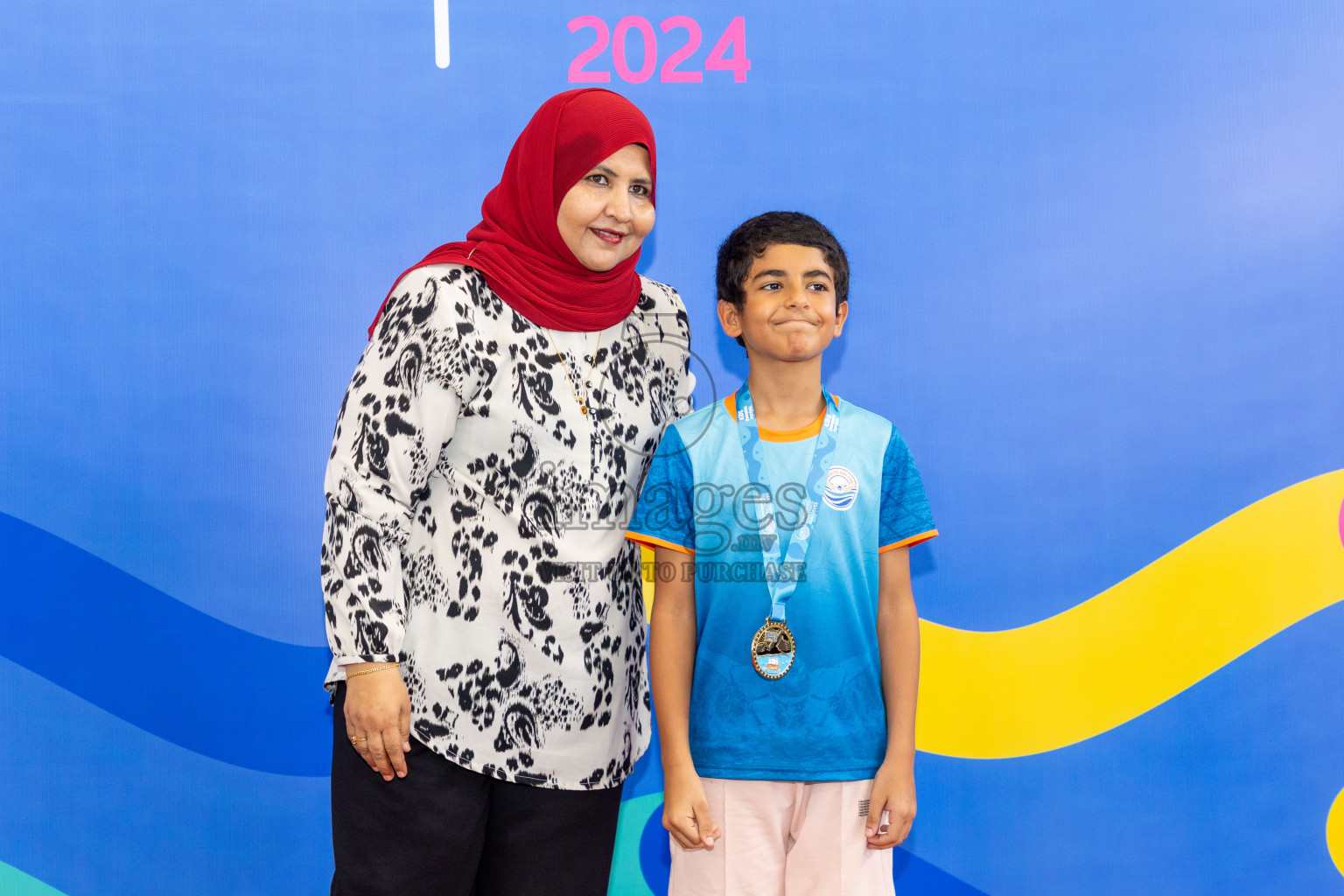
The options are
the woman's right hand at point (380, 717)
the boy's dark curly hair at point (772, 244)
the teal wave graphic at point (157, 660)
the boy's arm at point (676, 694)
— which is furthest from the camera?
the teal wave graphic at point (157, 660)

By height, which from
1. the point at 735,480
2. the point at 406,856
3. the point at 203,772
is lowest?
the point at 406,856

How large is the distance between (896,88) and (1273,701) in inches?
64.0

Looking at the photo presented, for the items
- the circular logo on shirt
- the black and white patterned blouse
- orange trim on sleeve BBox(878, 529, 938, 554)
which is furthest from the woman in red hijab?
orange trim on sleeve BBox(878, 529, 938, 554)

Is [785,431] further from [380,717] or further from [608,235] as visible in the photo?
[380,717]

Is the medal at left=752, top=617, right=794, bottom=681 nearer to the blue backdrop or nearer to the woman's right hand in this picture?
the woman's right hand

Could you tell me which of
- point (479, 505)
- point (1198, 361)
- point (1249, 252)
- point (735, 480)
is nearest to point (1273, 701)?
point (1198, 361)

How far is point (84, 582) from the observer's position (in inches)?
79.1

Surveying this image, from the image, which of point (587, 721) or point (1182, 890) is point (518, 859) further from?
point (1182, 890)

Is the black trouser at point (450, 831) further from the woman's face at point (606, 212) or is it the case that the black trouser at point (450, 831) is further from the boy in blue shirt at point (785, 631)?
the woman's face at point (606, 212)

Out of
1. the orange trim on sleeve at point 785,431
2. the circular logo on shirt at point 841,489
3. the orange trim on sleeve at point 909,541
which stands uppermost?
the orange trim on sleeve at point 785,431

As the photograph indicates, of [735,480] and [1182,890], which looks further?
[1182,890]

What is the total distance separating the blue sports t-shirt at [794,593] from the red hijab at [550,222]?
258mm

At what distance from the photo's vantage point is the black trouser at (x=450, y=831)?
1.31 m

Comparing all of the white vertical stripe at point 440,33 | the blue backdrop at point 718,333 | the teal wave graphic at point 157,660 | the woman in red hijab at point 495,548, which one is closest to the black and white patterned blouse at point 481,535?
the woman in red hijab at point 495,548
